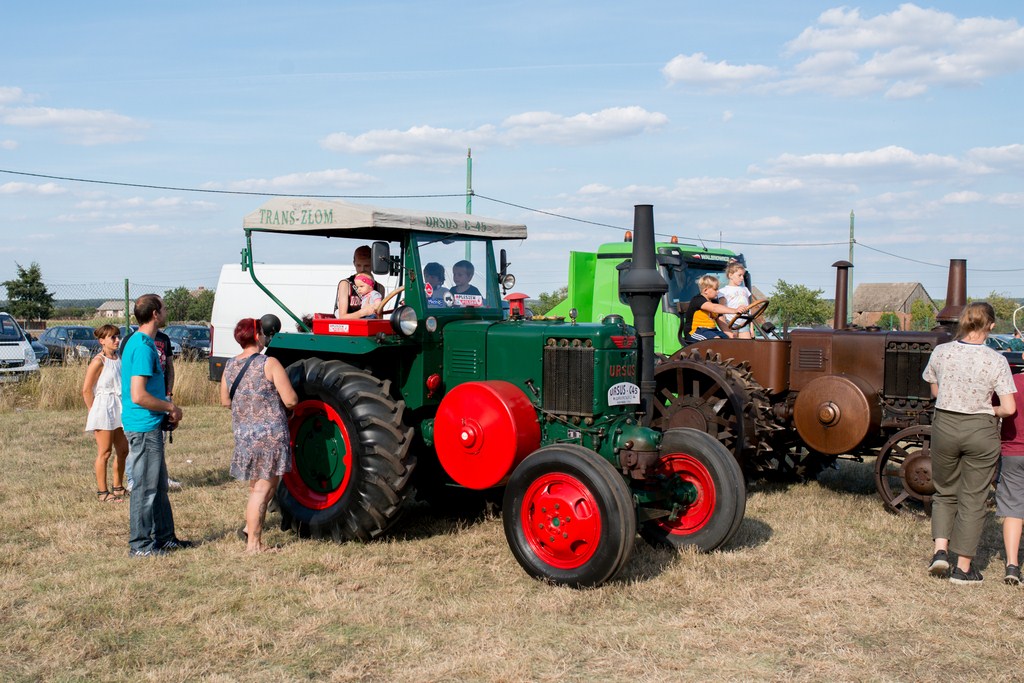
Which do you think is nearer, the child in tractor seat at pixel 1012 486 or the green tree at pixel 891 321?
the child in tractor seat at pixel 1012 486

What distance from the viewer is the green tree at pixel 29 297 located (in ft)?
97.3

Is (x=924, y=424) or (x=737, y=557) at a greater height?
(x=924, y=424)

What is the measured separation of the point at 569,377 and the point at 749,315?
319cm

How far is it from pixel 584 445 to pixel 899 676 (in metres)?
2.23

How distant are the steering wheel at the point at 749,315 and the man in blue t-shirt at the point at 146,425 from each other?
15.7 ft

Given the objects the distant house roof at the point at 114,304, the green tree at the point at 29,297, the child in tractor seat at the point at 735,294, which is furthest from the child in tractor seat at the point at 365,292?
the green tree at the point at 29,297

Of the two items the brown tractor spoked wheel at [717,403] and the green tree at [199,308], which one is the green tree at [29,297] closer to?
the green tree at [199,308]

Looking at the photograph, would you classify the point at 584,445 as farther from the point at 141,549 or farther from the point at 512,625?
the point at 141,549

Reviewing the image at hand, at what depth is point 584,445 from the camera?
5773 millimetres

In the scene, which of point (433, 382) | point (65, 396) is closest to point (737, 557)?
point (433, 382)

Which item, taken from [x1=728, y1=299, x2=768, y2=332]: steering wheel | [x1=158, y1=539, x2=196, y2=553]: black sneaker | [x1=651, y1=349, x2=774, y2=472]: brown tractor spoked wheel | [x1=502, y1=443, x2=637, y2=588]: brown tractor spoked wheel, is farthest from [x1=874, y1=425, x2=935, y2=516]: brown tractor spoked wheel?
[x1=158, y1=539, x2=196, y2=553]: black sneaker

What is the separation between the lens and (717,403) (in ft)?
25.0

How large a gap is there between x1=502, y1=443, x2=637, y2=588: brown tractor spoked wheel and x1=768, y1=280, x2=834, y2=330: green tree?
100 feet

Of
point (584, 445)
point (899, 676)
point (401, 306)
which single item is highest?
point (401, 306)
